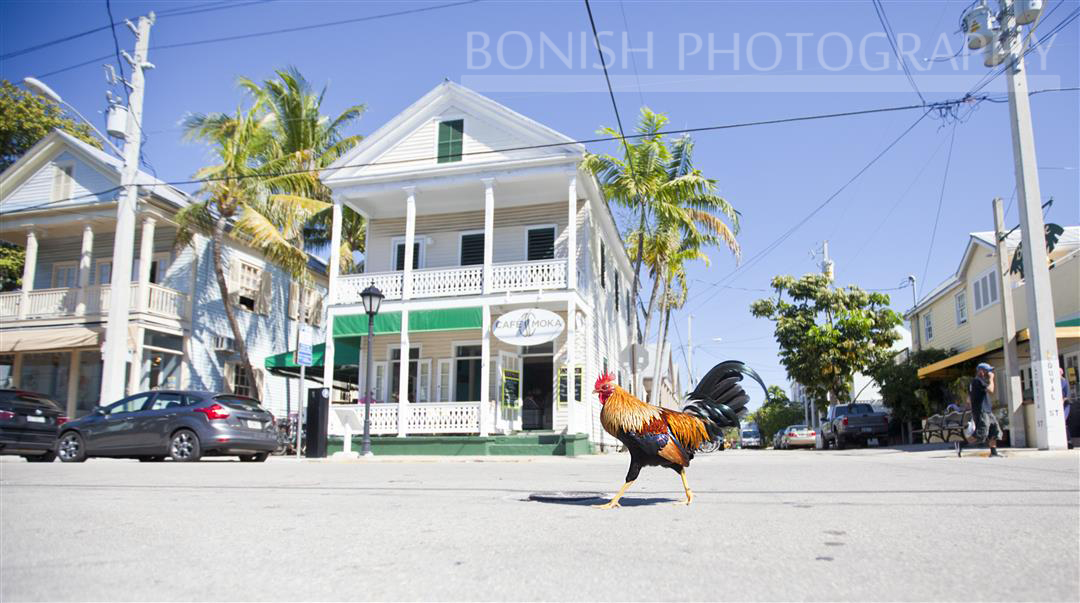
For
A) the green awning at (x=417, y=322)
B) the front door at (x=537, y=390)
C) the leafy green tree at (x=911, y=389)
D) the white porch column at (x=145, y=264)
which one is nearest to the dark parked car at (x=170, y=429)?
the green awning at (x=417, y=322)

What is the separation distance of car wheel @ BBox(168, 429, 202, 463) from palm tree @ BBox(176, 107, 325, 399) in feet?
32.0

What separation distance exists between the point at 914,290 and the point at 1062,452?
86.1ft

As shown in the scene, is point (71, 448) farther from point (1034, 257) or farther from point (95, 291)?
point (1034, 257)

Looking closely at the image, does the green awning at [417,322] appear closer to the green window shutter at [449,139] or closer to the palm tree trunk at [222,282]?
the green window shutter at [449,139]

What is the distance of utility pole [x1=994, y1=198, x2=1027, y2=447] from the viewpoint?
16.3 metres

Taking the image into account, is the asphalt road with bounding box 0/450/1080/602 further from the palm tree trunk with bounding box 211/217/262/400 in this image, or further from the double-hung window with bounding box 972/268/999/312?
the double-hung window with bounding box 972/268/999/312

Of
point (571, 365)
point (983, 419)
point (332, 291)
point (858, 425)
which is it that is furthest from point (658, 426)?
point (858, 425)

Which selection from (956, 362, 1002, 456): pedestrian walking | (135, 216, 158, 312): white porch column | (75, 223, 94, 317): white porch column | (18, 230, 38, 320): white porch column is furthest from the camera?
(18, 230, 38, 320): white porch column

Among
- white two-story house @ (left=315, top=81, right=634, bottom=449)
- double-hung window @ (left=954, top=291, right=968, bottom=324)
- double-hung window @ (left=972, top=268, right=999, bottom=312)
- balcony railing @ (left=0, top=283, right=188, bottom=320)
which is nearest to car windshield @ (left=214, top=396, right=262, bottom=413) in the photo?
white two-story house @ (left=315, top=81, right=634, bottom=449)

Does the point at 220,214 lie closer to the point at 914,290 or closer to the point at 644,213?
the point at 644,213

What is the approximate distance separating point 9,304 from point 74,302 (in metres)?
2.67

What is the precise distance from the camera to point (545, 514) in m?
6.10

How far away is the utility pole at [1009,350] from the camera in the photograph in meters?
16.3

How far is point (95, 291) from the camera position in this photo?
24.3m
